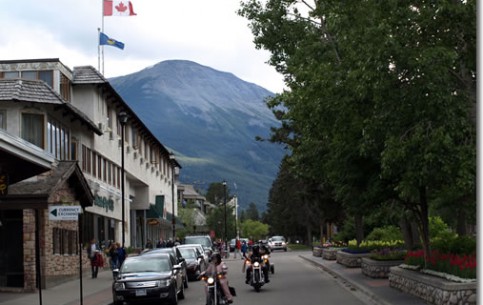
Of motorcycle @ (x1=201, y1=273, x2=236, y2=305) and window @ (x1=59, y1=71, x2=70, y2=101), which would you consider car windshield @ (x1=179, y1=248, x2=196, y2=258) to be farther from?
motorcycle @ (x1=201, y1=273, x2=236, y2=305)

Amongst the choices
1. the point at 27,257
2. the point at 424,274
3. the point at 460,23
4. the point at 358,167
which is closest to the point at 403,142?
the point at 460,23

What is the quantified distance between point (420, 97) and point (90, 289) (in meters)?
16.9

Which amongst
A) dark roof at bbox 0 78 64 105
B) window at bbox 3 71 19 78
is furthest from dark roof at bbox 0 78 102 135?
window at bbox 3 71 19 78

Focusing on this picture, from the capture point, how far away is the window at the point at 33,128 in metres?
29.7

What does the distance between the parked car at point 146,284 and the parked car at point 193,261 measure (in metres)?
9.61

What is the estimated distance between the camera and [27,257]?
2617 cm

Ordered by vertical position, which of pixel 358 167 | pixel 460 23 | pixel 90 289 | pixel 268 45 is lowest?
pixel 90 289

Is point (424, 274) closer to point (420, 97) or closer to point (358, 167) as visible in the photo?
point (358, 167)

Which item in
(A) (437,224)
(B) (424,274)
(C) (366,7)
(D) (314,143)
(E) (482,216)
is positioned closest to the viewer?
(E) (482,216)

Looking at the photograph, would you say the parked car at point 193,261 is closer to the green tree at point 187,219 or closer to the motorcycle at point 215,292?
the motorcycle at point 215,292

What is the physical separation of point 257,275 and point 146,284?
541 centimetres

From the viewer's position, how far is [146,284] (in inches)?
798

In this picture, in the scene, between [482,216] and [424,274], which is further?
[424,274]

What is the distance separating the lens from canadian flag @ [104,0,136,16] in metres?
47.1
